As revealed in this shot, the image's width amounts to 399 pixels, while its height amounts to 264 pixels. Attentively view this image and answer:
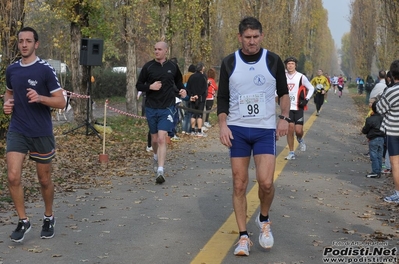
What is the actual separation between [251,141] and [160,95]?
484 centimetres

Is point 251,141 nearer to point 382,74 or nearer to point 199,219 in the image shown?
point 199,219

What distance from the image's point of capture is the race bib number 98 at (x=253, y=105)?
6.68 m

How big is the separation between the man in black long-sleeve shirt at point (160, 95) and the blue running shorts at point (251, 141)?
459 centimetres

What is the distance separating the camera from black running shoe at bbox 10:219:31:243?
7137mm

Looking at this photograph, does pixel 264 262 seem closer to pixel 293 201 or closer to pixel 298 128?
pixel 293 201

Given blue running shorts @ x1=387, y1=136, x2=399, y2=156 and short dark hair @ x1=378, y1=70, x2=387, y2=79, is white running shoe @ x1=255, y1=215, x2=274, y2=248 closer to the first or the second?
blue running shorts @ x1=387, y1=136, x2=399, y2=156

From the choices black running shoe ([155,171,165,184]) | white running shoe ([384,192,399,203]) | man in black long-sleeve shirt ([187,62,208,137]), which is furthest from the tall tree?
white running shoe ([384,192,399,203])

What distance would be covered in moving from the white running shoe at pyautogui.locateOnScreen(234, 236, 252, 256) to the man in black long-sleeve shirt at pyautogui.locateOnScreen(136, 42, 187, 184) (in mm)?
4624

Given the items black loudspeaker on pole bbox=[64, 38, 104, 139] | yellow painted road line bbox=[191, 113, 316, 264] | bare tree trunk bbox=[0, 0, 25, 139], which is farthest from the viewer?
black loudspeaker on pole bbox=[64, 38, 104, 139]

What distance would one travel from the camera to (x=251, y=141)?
6.78 meters

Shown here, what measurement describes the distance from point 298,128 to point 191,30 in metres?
16.7

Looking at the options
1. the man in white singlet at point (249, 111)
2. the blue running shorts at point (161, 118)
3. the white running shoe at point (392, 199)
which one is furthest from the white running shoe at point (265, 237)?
the blue running shorts at point (161, 118)

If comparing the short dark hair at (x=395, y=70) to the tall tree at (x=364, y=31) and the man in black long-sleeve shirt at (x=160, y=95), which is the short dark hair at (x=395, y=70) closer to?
the man in black long-sleeve shirt at (x=160, y=95)

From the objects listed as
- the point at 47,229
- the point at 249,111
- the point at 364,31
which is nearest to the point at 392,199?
the point at 249,111
